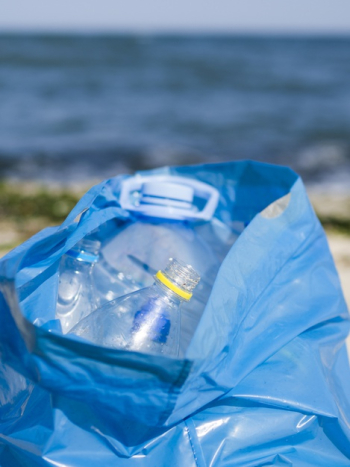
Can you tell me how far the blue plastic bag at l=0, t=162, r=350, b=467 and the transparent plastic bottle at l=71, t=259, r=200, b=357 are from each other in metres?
0.09

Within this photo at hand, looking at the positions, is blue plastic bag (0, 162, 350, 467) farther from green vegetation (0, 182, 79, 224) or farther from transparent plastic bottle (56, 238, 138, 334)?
green vegetation (0, 182, 79, 224)

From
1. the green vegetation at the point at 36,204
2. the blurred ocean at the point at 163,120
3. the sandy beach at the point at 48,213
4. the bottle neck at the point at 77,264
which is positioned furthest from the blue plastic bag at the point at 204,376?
the blurred ocean at the point at 163,120

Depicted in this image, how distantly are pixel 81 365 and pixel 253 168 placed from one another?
3.07 ft

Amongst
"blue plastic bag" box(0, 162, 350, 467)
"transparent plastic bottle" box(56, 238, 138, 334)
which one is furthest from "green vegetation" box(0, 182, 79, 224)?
"blue plastic bag" box(0, 162, 350, 467)

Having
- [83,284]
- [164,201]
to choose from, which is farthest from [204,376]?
[164,201]

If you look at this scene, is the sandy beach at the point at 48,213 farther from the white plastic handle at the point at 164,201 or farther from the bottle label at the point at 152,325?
the bottle label at the point at 152,325

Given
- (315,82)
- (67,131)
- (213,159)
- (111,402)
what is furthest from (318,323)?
(315,82)

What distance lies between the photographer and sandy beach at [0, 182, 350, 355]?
9.33 ft

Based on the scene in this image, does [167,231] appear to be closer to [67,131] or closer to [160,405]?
[160,405]

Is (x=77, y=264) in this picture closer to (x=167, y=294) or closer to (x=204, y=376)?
(x=167, y=294)

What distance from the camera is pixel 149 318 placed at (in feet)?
3.86

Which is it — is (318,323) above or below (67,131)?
above

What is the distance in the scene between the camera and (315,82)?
11352 mm

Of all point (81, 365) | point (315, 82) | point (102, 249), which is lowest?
point (315, 82)
